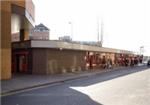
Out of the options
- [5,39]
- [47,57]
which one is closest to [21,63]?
[47,57]

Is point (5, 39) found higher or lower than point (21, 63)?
higher

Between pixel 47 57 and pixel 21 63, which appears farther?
pixel 21 63

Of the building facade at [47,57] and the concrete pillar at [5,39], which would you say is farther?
the building facade at [47,57]

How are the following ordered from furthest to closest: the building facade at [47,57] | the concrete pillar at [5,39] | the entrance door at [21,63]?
the entrance door at [21,63] → the building facade at [47,57] → the concrete pillar at [5,39]

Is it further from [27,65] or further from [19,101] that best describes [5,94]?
[27,65]

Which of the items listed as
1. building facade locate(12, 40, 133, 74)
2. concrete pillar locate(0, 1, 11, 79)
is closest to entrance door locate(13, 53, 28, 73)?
building facade locate(12, 40, 133, 74)

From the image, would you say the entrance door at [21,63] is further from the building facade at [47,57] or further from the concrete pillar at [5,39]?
the concrete pillar at [5,39]

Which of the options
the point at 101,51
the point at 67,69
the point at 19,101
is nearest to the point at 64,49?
the point at 67,69

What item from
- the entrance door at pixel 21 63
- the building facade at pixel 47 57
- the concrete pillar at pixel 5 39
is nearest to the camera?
the concrete pillar at pixel 5 39

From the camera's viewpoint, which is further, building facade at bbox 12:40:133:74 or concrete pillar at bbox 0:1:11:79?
building facade at bbox 12:40:133:74

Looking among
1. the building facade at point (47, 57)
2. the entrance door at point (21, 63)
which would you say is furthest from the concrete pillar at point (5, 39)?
the entrance door at point (21, 63)

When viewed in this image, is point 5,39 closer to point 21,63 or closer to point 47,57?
point 47,57

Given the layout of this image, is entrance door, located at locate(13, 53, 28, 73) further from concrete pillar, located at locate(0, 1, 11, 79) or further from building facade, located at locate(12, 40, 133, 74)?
concrete pillar, located at locate(0, 1, 11, 79)

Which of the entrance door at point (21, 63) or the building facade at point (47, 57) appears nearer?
the building facade at point (47, 57)
